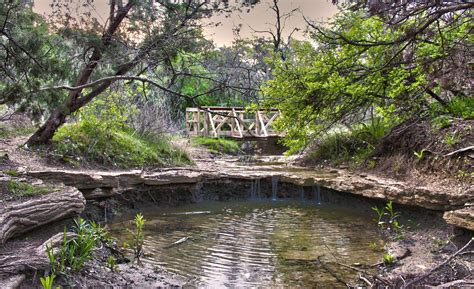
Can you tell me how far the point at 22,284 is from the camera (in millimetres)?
3061

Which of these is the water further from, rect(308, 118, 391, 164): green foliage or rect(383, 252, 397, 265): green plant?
rect(308, 118, 391, 164): green foliage

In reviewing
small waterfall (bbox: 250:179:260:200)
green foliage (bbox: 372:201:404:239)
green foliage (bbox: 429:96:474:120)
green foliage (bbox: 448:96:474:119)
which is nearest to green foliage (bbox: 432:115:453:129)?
green foliage (bbox: 429:96:474:120)

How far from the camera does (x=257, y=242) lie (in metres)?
5.55

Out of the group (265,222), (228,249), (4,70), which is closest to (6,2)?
(4,70)

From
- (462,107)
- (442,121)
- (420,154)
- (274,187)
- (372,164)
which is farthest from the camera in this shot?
(274,187)

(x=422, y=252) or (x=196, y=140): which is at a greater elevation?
(x=196, y=140)

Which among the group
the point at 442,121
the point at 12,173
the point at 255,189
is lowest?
the point at 255,189

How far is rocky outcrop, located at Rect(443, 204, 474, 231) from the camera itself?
4414 millimetres

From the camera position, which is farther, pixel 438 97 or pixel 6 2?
pixel 438 97

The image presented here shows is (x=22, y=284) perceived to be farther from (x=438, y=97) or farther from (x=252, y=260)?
(x=438, y=97)

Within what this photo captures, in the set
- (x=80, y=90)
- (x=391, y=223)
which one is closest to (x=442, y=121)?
(x=391, y=223)

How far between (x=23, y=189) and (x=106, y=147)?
11.3 feet

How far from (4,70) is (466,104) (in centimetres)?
671

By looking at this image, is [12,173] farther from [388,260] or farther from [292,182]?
[292,182]
